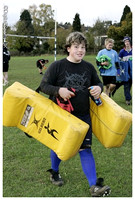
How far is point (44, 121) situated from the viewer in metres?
3.24

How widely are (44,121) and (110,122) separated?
30.7 inches

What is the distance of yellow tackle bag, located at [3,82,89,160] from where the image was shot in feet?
9.91

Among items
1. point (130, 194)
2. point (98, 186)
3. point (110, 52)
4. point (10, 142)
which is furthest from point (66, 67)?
point (110, 52)

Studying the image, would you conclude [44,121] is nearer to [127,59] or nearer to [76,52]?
[76,52]

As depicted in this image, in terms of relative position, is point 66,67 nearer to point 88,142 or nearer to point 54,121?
point 54,121

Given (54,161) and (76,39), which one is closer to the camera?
(76,39)

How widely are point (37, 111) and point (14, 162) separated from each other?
1.24 meters

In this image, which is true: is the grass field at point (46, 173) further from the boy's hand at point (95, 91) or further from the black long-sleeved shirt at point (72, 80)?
the boy's hand at point (95, 91)

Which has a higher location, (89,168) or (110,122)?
(110,122)

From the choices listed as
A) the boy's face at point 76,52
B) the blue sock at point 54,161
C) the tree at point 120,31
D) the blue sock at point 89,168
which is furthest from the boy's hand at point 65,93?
the tree at point 120,31

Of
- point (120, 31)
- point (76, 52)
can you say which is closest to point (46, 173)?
point (76, 52)

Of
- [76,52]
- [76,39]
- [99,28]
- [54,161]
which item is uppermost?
[99,28]

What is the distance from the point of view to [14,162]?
414 centimetres

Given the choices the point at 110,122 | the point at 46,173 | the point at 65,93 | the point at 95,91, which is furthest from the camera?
the point at 46,173
